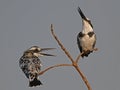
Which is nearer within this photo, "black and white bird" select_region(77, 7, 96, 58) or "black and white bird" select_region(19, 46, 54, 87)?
"black and white bird" select_region(19, 46, 54, 87)

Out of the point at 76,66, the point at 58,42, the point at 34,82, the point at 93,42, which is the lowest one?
the point at 93,42

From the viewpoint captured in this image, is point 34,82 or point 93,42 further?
point 93,42

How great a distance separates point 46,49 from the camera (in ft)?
24.9

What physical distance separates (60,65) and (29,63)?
136 inches

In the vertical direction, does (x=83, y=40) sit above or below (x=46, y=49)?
below

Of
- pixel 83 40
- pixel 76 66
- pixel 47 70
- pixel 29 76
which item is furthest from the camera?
pixel 83 40

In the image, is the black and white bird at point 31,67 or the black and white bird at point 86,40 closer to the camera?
the black and white bird at point 31,67

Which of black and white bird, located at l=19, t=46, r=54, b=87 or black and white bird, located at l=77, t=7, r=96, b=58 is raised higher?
black and white bird, located at l=19, t=46, r=54, b=87

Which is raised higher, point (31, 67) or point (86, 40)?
point (31, 67)

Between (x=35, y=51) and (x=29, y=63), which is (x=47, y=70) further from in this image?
(x=35, y=51)

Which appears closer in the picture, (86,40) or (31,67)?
(31,67)

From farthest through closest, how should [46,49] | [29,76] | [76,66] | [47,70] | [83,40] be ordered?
[83,40] < [46,49] < [29,76] < [47,70] < [76,66]

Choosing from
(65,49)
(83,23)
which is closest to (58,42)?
(65,49)

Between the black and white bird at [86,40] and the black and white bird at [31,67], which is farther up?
the black and white bird at [31,67]
